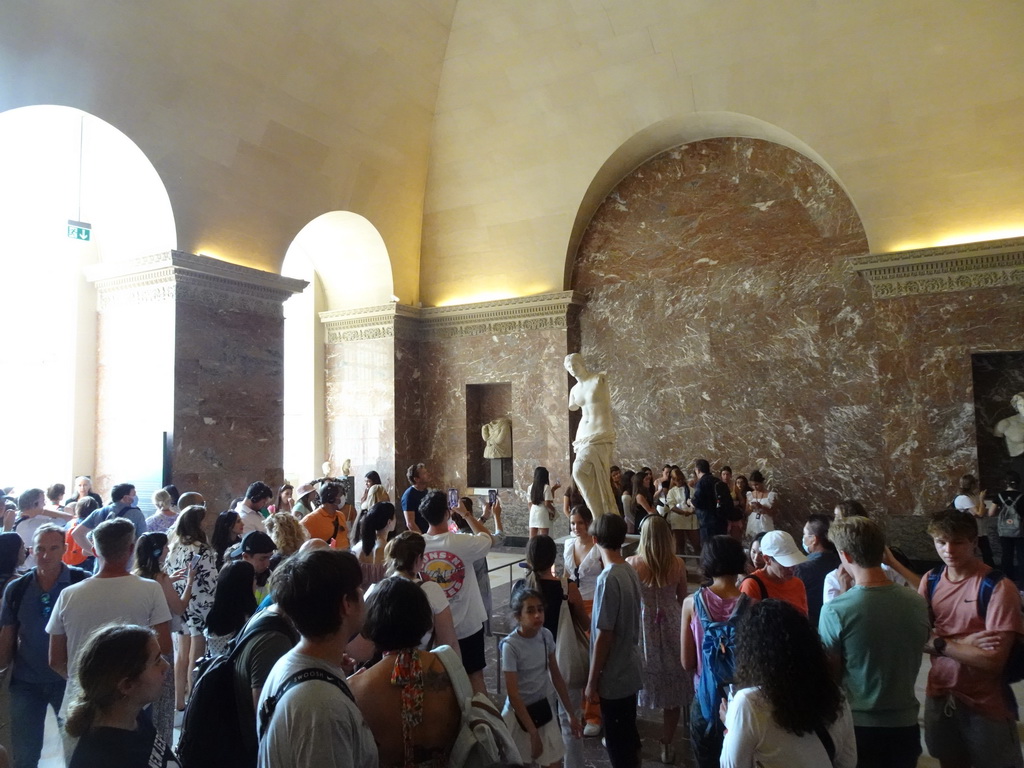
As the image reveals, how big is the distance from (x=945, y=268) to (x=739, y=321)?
114 inches

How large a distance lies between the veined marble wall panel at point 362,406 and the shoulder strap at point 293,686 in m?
11.5

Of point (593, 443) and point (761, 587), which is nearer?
→ point (761, 587)

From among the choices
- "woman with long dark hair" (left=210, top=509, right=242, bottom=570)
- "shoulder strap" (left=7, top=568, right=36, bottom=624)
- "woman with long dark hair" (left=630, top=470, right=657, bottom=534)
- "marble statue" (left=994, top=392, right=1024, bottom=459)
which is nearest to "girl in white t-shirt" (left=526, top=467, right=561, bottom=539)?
"woman with long dark hair" (left=630, top=470, right=657, bottom=534)

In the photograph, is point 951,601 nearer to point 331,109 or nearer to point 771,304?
point 771,304

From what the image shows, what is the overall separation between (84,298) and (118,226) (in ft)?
3.88

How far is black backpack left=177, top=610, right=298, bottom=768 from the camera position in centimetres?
219

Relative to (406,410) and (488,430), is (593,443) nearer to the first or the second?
(488,430)

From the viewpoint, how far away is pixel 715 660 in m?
2.89

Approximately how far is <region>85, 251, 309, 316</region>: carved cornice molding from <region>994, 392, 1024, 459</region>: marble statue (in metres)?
10.2

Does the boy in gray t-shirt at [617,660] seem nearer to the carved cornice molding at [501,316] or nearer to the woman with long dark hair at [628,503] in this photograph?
the woman with long dark hair at [628,503]

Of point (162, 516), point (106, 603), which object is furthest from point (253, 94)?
point (106, 603)

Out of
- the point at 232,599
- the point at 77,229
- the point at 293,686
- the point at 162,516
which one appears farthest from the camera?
the point at 77,229

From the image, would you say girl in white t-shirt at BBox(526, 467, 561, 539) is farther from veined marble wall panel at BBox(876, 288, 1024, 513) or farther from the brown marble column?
veined marble wall panel at BBox(876, 288, 1024, 513)

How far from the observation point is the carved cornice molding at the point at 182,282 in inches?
382
